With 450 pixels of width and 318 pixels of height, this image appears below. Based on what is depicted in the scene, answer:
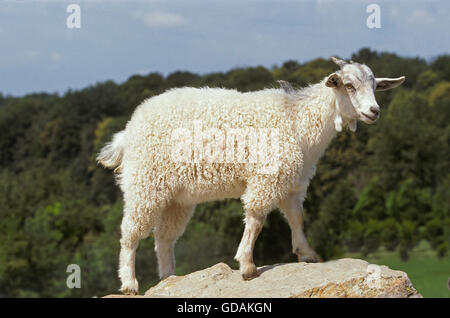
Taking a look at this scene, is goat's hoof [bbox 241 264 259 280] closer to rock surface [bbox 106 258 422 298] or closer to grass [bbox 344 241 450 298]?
rock surface [bbox 106 258 422 298]

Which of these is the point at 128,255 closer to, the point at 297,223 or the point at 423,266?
the point at 297,223

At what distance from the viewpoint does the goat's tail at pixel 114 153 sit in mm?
10938

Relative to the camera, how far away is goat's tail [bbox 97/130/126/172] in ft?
35.9

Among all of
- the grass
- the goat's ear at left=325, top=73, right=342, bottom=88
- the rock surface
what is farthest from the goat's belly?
the grass

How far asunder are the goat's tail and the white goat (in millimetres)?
300

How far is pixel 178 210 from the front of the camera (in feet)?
36.3

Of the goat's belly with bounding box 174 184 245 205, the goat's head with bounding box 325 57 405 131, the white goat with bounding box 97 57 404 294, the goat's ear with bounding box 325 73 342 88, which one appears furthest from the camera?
the goat's belly with bounding box 174 184 245 205

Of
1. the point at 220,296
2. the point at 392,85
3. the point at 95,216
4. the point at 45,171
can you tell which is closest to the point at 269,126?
the point at 392,85

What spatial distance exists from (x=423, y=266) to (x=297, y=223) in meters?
41.0

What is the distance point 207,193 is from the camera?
10219 millimetres

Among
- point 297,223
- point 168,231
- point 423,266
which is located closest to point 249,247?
point 297,223

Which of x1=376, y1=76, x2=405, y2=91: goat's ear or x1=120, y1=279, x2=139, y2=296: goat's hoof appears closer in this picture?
x1=376, y1=76, x2=405, y2=91: goat's ear

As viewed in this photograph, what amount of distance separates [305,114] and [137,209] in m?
3.27
